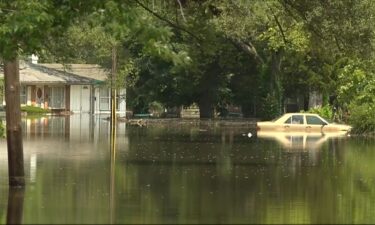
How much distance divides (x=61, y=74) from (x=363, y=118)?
4112cm

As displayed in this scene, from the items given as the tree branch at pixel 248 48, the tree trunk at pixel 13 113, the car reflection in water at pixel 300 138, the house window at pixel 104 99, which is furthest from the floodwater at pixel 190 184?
the house window at pixel 104 99

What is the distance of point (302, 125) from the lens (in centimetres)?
4822

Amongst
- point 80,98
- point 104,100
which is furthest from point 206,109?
point 80,98

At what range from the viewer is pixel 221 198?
1777 cm

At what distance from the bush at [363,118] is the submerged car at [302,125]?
45 centimetres

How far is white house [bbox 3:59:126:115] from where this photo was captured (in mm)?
79875

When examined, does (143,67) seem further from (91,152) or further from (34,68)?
(91,152)

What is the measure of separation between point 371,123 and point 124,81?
2547 centimetres

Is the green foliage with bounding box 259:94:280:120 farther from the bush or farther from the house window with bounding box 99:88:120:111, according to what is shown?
the house window with bounding box 99:88:120:111

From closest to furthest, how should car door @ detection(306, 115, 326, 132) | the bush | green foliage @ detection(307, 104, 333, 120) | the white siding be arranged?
the bush → car door @ detection(306, 115, 326, 132) → green foliage @ detection(307, 104, 333, 120) → the white siding

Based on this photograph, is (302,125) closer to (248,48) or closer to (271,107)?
(271,107)

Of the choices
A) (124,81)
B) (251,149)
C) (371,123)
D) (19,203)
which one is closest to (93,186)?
(19,203)

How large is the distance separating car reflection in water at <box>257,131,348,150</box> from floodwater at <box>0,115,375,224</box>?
1.52 ft

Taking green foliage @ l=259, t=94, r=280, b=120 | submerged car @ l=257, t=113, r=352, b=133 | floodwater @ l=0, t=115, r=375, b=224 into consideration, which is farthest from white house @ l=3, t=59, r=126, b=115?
floodwater @ l=0, t=115, r=375, b=224
